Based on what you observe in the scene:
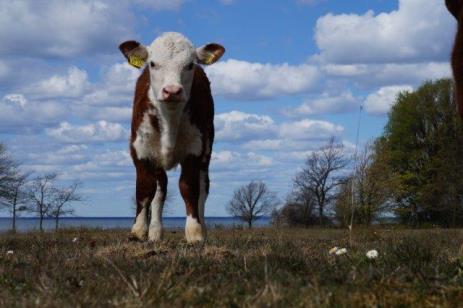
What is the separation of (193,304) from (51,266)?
269 centimetres

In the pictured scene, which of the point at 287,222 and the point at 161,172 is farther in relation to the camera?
the point at 287,222

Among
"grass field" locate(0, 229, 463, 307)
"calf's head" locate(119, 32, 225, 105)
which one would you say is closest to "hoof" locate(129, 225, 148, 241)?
"calf's head" locate(119, 32, 225, 105)

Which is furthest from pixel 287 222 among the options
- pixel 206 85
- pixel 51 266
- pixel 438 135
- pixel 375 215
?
pixel 51 266

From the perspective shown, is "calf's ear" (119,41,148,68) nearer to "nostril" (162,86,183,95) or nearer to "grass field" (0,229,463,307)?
"nostril" (162,86,183,95)

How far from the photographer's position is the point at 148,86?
1096 centimetres

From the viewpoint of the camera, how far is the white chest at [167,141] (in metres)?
10.6

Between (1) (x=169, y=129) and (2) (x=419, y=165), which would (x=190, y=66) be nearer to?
(1) (x=169, y=129)

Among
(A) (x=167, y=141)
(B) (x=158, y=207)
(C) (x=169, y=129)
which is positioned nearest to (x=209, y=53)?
(C) (x=169, y=129)

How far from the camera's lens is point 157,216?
11133mm

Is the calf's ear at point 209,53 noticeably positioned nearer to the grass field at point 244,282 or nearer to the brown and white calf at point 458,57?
the grass field at point 244,282

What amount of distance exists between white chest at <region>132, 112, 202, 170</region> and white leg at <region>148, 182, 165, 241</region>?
62cm

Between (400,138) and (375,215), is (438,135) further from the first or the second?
(375,215)

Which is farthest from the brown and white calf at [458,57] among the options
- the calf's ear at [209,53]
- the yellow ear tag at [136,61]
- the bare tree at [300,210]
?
the bare tree at [300,210]

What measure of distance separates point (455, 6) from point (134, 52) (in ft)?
19.5
